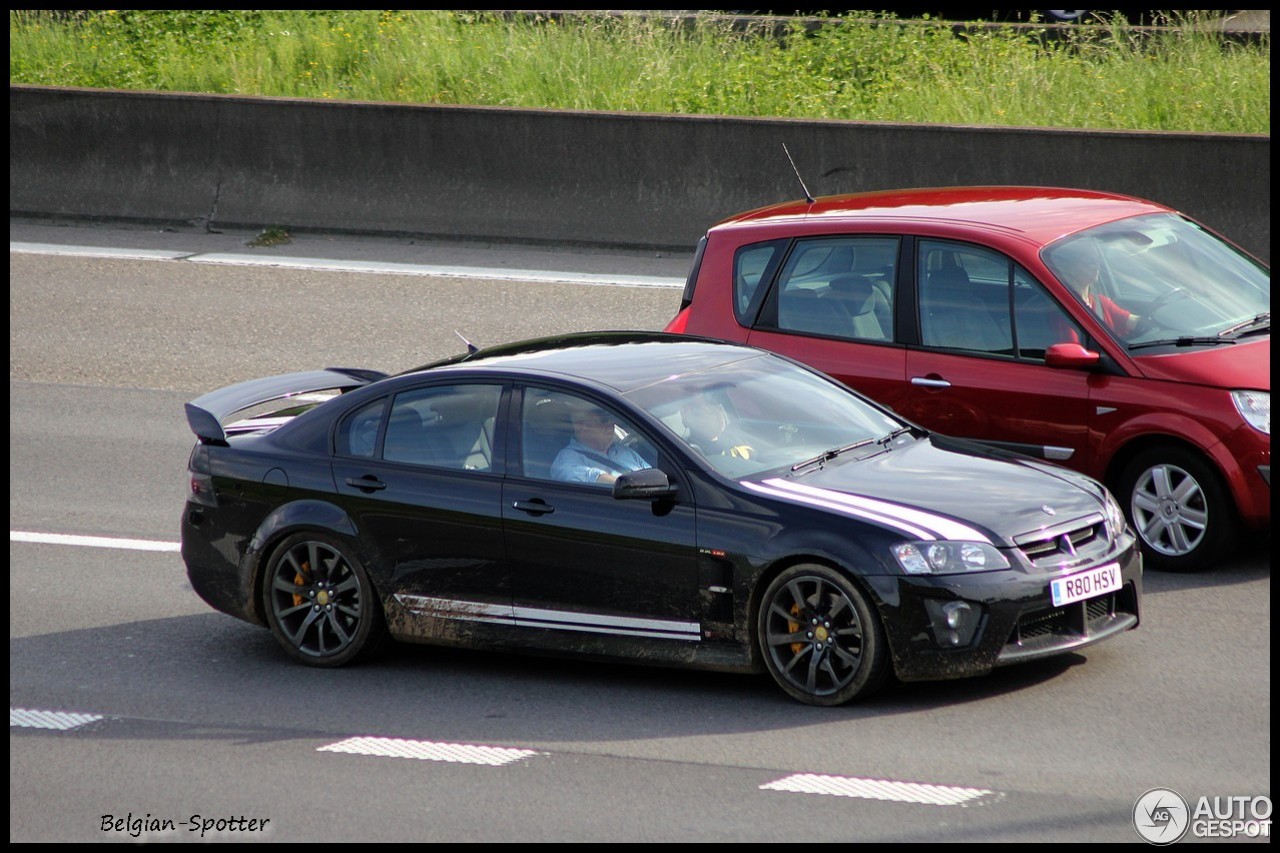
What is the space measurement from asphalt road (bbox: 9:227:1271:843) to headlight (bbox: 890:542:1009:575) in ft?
1.90

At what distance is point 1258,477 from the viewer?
824cm

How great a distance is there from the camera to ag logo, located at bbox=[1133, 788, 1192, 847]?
5.51 metres

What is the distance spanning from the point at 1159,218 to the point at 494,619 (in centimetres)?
467

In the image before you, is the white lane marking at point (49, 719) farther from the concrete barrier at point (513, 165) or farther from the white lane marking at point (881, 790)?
the concrete barrier at point (513, 165)

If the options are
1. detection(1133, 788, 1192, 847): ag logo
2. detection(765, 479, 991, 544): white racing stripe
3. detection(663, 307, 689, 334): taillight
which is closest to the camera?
detection(1133, 788, 1192, 847): ag logo

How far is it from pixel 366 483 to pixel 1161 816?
3779 mm

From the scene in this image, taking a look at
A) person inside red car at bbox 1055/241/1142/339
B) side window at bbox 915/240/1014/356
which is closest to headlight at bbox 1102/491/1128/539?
person inside red car at bbox 1055/241/1142/339

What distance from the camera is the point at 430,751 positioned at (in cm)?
668

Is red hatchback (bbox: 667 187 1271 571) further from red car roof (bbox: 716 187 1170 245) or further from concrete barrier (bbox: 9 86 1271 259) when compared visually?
concrete barrier (bbox: 9 86 1271 259)

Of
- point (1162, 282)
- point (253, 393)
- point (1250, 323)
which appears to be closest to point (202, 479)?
point (253, 393)

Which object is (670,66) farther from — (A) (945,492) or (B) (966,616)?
(B) (966,616)

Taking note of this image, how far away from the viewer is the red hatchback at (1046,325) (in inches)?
333

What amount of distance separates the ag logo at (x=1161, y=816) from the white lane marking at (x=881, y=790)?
489 millimetres

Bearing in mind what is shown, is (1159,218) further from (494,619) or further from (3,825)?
(3,825)
